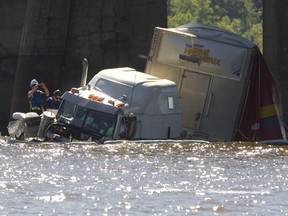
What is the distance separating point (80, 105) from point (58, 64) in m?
9.81

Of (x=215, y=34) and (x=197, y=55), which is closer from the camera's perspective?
(x=197, y=55)

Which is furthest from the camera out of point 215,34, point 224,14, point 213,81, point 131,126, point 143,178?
point 224,14

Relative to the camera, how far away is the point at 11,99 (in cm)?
4447

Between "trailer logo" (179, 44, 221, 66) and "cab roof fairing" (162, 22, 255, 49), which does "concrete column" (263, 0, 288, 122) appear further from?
"trailer logo" (179, 44, 221, 66)

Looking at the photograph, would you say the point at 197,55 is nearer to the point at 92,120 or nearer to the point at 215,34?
the point at 215,34

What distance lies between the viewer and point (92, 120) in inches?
→ 1258

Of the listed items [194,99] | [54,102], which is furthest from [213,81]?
[54,102]

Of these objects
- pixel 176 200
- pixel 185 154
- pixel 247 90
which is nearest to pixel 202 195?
pixel 176 200

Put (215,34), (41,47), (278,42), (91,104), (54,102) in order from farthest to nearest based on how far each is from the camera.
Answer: (278,42) → (41,47) → (215,34) → (54,102) → (91,104)

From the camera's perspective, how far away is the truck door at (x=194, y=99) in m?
35.3

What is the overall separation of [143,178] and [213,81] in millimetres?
8929

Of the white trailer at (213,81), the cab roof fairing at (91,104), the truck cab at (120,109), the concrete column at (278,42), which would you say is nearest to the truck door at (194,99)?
the white trailer at (213,81)

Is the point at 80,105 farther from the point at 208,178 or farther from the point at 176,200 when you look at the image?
the point at 176,200

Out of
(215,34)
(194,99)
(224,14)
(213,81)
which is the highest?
(215,34)
